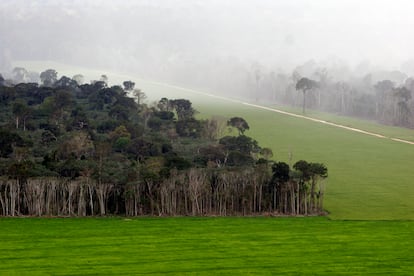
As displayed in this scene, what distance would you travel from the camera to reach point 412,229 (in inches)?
2071

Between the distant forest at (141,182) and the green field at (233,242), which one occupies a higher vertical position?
the distant forest at (141,182)

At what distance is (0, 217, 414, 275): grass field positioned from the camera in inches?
1522

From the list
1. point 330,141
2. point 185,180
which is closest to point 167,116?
point 330,141

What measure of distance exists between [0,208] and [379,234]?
3429cm

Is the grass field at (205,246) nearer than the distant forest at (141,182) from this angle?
Yes

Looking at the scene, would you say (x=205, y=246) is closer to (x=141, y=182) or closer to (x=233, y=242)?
(x=233, y=242)

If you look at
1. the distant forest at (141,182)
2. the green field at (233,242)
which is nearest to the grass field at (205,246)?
the green field at (233,242)

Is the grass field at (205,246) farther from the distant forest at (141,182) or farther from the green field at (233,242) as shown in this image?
the distant forest at (141,182)

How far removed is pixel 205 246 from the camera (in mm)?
45125

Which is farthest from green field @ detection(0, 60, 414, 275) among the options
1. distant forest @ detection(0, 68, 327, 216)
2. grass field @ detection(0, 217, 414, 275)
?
distant forest @ detection(0, 68, 327, 216)

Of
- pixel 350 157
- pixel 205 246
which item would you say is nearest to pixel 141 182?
pixel 205 246

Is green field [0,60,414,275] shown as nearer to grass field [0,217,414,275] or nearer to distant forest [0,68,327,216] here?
grass field [0,217,414,275]

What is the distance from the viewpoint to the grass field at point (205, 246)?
38656 mm

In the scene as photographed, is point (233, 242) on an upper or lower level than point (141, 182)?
lower
